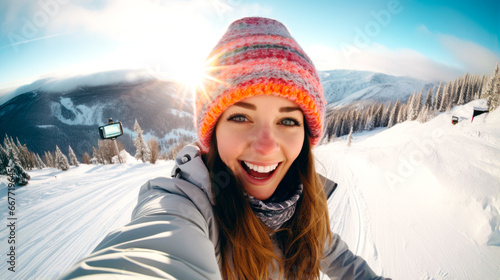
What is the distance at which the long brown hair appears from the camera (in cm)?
139

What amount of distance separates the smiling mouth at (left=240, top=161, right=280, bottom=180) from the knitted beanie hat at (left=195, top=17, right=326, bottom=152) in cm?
43

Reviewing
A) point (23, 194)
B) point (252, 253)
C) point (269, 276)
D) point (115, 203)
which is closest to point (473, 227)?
point (269, 276)

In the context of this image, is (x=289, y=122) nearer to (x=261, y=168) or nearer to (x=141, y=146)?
(x=261, y=168)

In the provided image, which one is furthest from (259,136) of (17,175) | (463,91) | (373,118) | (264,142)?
(463,91)

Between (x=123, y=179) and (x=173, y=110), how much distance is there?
132m

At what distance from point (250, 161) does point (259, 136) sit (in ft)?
0.67

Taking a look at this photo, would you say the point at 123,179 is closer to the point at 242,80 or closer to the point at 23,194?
the point at 23,194

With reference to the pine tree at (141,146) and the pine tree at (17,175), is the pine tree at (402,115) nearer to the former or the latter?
the pine tree at (141,146)

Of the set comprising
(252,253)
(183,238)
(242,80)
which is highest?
(242,80)

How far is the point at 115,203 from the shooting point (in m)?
5.31

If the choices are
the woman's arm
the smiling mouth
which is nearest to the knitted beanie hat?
the smiling mouth

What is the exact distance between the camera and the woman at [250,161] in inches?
50.7

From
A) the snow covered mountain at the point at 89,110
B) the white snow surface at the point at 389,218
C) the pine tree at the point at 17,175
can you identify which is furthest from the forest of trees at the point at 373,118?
the snow covered mountain at the point at 89,110

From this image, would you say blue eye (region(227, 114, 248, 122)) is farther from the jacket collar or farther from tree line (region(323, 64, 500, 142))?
tree line (region(323, 64, 500, 142))
